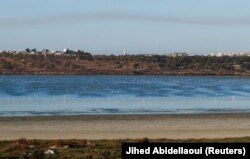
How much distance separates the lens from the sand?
89.0 feet

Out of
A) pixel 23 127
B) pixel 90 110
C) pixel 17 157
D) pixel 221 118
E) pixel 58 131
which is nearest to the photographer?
pixel 17 157

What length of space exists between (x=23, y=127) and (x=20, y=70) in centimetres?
16500

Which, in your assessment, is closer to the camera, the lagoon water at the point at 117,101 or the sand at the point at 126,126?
the sand at the point at 126,126

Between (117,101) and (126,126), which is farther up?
(126,126)

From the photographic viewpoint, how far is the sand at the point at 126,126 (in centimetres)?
2712

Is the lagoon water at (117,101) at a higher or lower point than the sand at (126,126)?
lower

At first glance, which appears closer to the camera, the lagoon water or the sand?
the sand

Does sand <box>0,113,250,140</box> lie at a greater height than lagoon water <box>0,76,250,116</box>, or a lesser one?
greater

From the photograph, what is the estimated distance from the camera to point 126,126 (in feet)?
107

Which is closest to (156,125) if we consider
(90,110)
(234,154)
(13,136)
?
(13,136)

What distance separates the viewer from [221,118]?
3869cm

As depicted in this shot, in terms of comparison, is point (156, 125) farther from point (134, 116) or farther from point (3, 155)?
point (3, 155)

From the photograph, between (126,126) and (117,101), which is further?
(117,101)

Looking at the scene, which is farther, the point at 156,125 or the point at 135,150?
the point at 156,125
